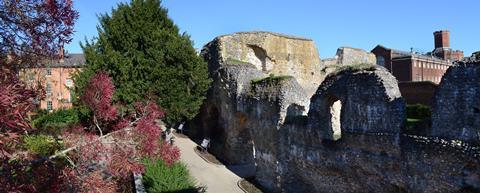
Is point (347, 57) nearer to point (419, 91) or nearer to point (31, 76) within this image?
point (419, 91)

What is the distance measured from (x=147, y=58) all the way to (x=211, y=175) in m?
5.73

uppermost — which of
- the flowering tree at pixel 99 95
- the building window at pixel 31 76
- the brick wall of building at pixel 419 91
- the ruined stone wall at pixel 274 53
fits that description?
the ruined stone wall at pixel 274 53

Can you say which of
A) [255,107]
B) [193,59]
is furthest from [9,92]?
[193,59]

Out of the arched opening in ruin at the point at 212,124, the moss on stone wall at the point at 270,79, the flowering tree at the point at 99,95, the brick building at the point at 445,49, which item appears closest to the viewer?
the flowering tree at the point at 99,95

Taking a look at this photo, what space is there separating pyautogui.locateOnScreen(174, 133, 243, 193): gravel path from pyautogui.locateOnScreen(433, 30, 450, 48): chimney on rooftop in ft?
116

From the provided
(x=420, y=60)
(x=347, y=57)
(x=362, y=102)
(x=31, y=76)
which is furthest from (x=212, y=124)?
(x=420, y=60)

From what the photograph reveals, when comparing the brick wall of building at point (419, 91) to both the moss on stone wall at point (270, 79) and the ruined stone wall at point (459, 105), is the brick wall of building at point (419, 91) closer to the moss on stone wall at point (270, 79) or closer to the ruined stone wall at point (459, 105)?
the moss on stone wall at point (270, 79)

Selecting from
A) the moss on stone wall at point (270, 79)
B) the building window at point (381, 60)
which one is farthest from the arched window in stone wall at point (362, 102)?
the building window at point (381, 60)

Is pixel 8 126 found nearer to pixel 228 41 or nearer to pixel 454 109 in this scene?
pixel 454 109

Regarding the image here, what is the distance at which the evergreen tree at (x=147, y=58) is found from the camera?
18.7m

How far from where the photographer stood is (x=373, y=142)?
39.9 ft

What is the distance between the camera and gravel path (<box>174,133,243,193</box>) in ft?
55.9

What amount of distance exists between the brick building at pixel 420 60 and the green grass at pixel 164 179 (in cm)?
3771

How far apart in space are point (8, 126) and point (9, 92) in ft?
0.88
